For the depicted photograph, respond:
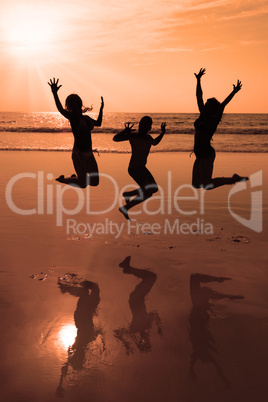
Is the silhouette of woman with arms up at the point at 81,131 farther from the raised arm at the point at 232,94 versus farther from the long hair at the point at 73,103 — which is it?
the raised arm at the point at 232,94

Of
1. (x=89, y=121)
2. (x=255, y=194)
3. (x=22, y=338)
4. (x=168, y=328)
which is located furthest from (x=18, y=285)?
(x=255, y=194)

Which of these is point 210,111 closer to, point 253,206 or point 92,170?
point 92,170

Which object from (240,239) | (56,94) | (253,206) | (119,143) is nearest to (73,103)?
(56,94)

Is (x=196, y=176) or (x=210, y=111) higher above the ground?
(x=210, y=111)

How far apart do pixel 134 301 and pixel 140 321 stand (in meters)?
0.52

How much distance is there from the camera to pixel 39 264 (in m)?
6.23

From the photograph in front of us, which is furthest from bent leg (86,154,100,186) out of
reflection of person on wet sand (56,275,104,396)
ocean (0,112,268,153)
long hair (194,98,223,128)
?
ocean (0,112,268,153)

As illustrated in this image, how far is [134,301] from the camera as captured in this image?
512 centimetres

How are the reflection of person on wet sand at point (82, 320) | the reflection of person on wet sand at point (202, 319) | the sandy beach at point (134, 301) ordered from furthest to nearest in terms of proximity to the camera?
the reflection of person on wet sand at point (202, 319) < the reflection of person on wet sand at point (82, 320) < the sandy beach at point (134, 301)

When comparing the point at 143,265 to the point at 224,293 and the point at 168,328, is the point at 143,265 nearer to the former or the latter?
the point at 224,293

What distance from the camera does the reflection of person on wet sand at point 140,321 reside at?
415 centimetres

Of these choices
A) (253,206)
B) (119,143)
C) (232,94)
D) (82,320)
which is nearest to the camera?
(82,320)

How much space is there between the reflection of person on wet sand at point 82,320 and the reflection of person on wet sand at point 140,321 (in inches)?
11.2

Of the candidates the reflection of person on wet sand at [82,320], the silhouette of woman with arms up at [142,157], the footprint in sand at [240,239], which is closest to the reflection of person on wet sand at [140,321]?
the reflection of person on wet sand at [82,320]
